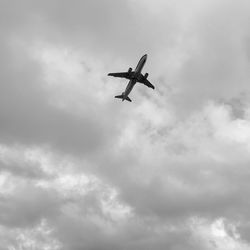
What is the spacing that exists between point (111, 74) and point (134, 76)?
26.9ft

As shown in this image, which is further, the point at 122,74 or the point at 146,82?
the point at 146,82

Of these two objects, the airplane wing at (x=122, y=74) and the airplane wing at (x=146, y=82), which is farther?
the airplane wing at (x=146, y=82)

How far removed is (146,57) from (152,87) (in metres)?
11.3

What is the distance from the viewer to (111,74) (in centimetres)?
19075

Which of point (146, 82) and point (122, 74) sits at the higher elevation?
point (146, 82)

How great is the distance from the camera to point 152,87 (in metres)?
197

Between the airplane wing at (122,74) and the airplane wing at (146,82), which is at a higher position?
the airplane wing at (146,82)

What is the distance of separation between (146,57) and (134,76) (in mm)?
7729

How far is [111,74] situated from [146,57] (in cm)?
1349

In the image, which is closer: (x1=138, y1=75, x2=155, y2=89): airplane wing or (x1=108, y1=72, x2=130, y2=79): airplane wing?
(x1=108, y1=72, x2=130, y2=79): airplane wing

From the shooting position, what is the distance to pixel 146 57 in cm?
19188

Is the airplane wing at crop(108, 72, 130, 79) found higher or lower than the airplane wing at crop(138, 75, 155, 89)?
lower
